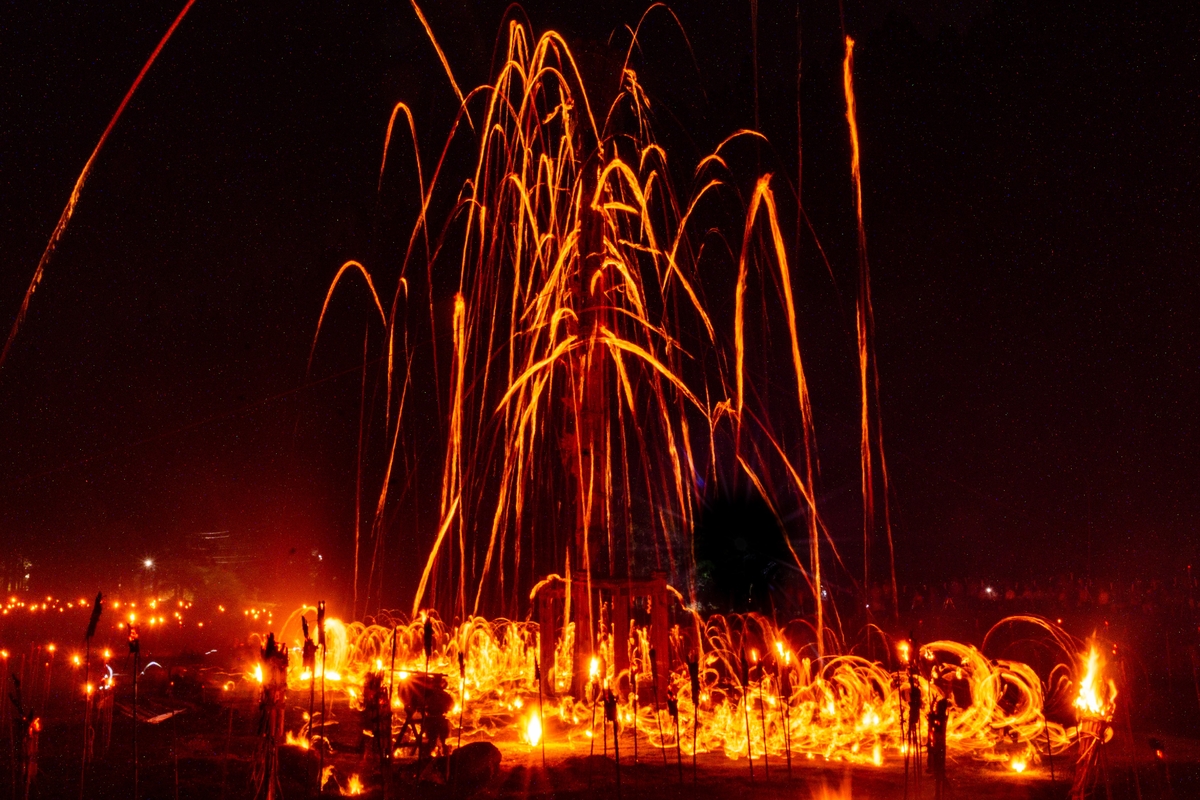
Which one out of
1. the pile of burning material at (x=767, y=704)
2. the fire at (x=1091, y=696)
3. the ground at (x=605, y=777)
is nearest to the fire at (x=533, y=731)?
the pile of burning material at (x=767, y=704)

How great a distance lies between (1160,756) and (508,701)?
9.64m

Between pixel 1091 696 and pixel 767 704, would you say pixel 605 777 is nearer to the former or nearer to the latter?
pixel 767 704

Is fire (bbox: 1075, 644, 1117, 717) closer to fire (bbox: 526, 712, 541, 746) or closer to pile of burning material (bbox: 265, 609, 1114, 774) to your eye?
pile of burning material (bbox: 265, 609, 1114, 774)

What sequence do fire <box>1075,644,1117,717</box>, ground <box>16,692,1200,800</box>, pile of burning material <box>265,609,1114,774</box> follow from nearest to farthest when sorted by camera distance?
ground <box>16,692,1200,800</box>
fire <box>1075,644,1117,717</box>
pile of burning material <box>265,609,1114,774</box>

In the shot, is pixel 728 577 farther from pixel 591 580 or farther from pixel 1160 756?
pixel 1160 756

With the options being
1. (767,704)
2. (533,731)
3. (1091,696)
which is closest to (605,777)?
(533,731)

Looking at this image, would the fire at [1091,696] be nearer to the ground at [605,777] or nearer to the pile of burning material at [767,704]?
the pile of burning material at [767,704]

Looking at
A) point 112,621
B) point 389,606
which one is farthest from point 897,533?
point 112,621

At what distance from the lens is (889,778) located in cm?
918

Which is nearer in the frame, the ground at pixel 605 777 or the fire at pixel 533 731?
the ground at pixel 605 777

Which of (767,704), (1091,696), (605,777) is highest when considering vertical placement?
(1091,696)

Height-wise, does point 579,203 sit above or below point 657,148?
below

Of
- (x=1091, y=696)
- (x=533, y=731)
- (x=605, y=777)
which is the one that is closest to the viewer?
(x=605, y=777)

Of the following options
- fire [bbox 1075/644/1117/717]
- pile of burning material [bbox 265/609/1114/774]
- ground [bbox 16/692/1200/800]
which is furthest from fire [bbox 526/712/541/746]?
fire [bbox 1075/644/1117/717]
